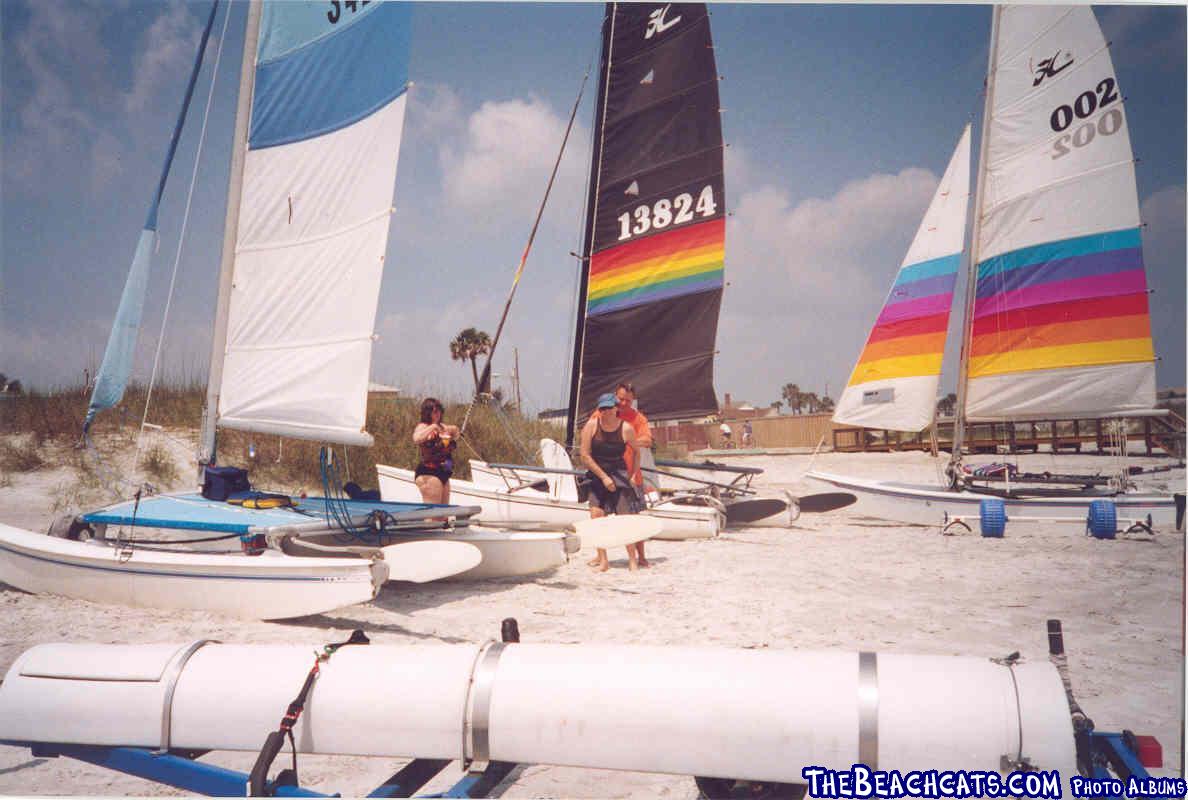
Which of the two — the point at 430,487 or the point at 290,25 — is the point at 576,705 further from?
the point at 290,25

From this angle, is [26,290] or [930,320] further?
[930,320]

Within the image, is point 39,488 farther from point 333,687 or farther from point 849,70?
point 849,70

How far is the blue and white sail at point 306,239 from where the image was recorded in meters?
4.64

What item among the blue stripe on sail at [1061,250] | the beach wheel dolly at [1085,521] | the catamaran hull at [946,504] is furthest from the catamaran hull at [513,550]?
the blue stripe on sail at [1061,250]

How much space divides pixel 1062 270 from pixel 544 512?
20.3 feet

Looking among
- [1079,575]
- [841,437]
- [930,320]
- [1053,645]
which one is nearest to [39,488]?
[1053,645]

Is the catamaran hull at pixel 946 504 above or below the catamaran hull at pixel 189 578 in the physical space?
above

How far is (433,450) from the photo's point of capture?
5.26 metres

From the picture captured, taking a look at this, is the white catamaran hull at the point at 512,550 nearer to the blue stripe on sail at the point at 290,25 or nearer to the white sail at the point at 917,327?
the blue stripe on sail at the point at 290,25

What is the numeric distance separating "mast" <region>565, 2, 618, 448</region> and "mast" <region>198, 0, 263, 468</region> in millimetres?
3940

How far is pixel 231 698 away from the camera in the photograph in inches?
64.9

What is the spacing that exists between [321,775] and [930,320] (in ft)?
27.9

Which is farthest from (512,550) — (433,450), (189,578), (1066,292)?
(1066,292)

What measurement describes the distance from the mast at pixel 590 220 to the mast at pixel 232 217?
12.9ft
